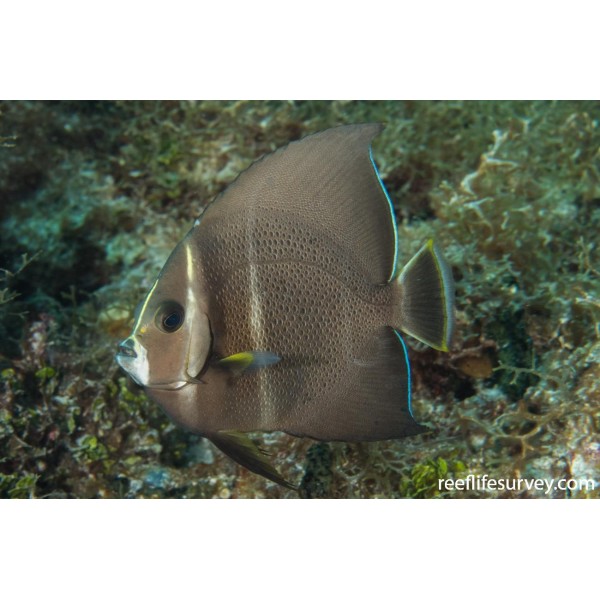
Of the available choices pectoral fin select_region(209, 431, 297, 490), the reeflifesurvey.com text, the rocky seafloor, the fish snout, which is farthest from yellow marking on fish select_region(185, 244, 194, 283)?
the reeflifesurvey.com text

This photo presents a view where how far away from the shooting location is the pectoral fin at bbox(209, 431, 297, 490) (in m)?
1.68

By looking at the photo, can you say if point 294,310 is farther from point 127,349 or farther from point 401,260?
point 401,260

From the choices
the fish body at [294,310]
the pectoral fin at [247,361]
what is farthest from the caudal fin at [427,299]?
the pectoral fin at [247,361]

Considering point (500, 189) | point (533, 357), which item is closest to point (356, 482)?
point (533, 357)

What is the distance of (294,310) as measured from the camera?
172 cm

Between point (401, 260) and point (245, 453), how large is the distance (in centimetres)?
179

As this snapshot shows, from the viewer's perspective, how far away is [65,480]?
2.70 m

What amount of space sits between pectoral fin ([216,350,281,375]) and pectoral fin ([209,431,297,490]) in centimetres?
22

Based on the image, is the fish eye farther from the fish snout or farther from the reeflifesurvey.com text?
the reeflifesurvey.com text

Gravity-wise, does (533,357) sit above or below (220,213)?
below

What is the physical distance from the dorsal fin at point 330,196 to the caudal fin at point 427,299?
77 millimetres

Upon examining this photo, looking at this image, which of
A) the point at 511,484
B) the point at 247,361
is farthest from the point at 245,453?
the point at 511,484

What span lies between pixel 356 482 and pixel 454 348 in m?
0.84

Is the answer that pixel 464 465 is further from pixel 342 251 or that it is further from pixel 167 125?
pixel 167 125
